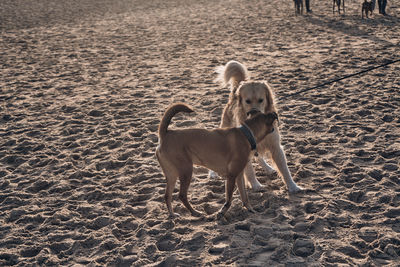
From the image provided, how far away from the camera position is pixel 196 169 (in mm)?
5910

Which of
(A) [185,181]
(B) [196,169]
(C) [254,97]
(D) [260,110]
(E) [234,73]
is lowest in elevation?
(B) [196,169]

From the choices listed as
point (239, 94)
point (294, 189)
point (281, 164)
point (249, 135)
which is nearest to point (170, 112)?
point (249, 135)

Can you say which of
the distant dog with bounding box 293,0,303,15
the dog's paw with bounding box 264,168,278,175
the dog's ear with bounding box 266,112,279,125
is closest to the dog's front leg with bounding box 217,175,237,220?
the dog's ear with bounding box 266,112,279,125

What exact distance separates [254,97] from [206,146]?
2.98 ft

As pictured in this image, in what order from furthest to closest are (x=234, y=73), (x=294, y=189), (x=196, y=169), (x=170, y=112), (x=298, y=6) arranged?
(x=298, y=6) → (x=196, y=169) → (x=234, y=73) → (x=294, y=189) → (x=170, y=112)

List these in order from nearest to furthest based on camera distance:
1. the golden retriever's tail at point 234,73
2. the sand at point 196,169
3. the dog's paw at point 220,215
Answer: the sand at point 196,169 → the dog's paw at point 220,215 → the golden retriever's tail at point 234,73

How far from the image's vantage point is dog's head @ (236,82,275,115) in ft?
16.0

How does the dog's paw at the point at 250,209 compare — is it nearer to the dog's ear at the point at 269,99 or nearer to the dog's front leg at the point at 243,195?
the dog's front leg at the point at 243,195

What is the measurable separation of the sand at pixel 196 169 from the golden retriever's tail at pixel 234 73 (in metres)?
1.14

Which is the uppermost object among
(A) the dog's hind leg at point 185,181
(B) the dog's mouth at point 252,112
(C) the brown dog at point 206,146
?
(B) the dog's mouth at point 252,112

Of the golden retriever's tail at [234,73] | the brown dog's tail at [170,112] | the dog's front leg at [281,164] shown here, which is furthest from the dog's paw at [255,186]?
the brown dog's tail at [170,112]

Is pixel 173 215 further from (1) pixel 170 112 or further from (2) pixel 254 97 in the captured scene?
(2) pixel 254 97

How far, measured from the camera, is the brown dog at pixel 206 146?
14.0 feet

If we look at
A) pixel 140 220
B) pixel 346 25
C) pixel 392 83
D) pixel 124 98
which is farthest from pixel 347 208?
pixel 346 25
